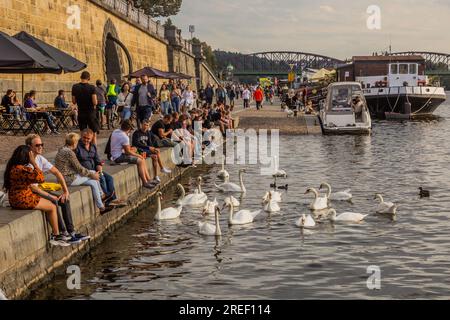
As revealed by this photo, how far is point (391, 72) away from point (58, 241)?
48.9 metres

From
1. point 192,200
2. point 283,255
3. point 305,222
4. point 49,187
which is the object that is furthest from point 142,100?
point 49,187

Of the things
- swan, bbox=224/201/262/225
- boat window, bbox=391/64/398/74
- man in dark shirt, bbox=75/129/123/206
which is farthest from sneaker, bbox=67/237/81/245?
boat window, bbox=391/64/398/74

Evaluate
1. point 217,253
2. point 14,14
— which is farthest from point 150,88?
point 217,253

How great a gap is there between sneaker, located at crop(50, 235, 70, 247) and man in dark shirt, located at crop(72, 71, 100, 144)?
20.8ft

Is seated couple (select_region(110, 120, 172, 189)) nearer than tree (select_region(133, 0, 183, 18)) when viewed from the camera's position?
Yes

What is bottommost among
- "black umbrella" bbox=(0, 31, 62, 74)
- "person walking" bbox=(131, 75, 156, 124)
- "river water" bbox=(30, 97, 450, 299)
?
"river water" bbox=(30, 97, 450, 299)

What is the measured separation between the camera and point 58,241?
10586 mm

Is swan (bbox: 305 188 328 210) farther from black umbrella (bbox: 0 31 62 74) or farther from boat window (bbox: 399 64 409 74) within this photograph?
boat window (bbox: 399 64 409 74)

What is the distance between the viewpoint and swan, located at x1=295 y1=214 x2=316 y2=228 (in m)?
13.9

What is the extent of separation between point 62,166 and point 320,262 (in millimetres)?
4291

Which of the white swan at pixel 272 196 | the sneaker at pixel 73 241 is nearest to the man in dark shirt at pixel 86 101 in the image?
the white swan at pixel 272 196

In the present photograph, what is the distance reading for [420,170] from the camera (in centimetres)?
2270

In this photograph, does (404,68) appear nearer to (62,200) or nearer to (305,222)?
(305,222)
